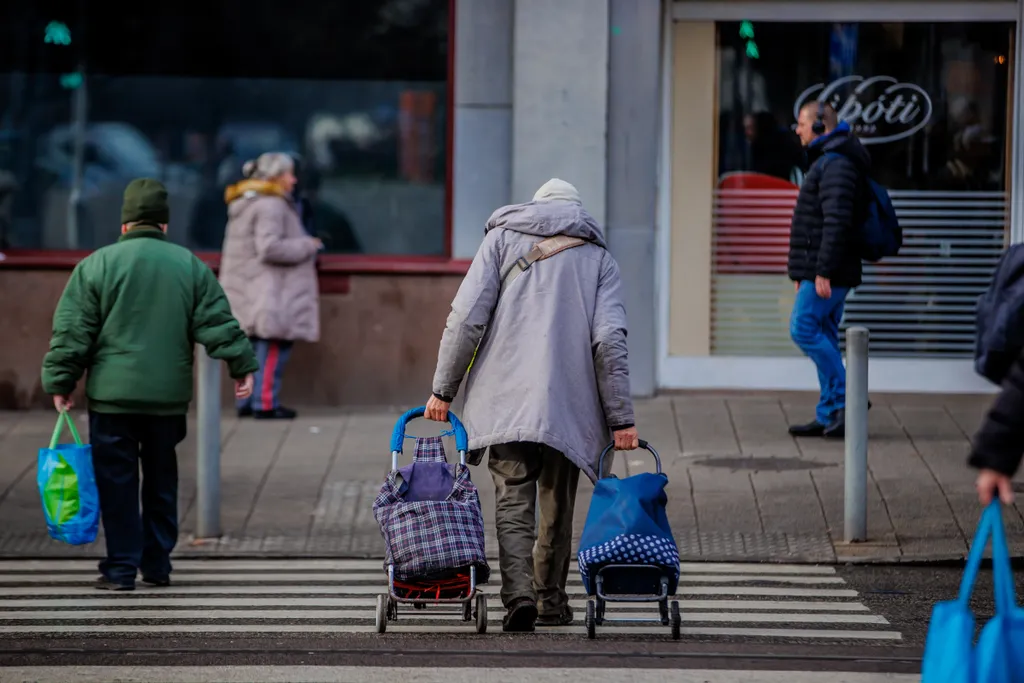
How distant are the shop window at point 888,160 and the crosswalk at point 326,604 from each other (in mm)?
4072

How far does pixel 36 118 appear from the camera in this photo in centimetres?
1148

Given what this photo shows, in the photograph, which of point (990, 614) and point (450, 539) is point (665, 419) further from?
point (450, 539)

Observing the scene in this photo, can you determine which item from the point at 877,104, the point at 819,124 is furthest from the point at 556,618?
the point at 877,104

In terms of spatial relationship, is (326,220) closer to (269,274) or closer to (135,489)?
(269,274)

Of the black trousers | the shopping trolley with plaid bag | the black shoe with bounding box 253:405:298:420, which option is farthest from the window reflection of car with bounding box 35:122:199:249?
the shopping trolley with plaid bag

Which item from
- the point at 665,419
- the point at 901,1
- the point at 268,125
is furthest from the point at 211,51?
the point at 901,1

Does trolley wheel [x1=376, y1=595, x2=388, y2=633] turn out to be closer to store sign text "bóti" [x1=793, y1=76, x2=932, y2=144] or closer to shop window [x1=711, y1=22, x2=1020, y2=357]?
shop window [x1=711, y1=22, x2=1020, y2=357]

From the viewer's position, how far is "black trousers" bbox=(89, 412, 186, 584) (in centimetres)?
719

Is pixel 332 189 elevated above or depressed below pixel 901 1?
below

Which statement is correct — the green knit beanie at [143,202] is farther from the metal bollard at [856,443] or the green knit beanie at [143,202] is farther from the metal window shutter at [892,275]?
the metal window shutter at [892,275]

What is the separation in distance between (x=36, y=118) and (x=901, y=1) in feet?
19.5

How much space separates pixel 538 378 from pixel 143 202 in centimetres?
223

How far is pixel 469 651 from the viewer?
5.78 m

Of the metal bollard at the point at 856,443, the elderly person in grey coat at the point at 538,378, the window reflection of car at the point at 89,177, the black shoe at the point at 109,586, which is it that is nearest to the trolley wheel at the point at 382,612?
the elderly person in grey coat at the point at 538,378
